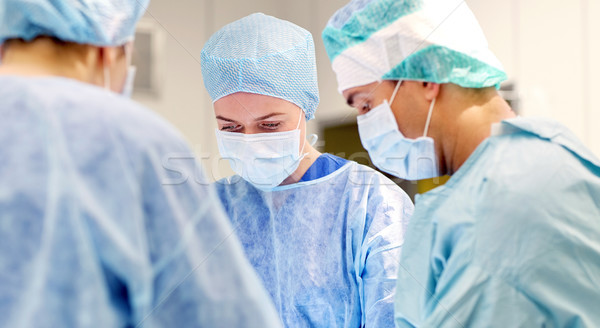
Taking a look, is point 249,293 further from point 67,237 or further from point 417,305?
point 417,305

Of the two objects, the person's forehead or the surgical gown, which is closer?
the surgical gown

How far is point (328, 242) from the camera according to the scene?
4.78 feet

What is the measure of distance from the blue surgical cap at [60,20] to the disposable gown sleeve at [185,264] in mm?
204

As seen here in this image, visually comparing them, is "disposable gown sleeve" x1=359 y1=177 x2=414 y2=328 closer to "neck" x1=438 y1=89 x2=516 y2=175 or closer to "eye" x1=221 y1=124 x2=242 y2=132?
"neck" x1=438 y1=89 x2=516 y2=175

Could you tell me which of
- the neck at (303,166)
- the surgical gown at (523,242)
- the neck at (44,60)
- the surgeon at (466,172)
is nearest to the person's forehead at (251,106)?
the neck at (303,166)

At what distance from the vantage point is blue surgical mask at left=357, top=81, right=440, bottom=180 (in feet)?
4.03

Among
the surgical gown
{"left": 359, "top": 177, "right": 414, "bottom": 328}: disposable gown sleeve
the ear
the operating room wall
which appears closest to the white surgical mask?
the operating room wall

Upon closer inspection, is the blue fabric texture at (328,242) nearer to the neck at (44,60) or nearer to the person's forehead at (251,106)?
the person's forehead at (251,106)

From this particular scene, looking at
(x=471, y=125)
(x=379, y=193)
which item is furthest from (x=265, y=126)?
(x=471, y=125)

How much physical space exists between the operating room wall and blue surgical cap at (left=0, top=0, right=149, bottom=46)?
0.77 m

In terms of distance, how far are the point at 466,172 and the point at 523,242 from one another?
191 mm

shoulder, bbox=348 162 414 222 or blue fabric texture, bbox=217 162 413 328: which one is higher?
shoulder, bbox=348 162 414 222

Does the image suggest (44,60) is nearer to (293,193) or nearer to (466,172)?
(466,172)

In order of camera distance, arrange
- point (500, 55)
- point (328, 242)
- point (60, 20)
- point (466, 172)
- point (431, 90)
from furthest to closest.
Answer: point (500, 55) < point (328, 242) < point (431, 90) < point (466, 172) < point (60, 20)
